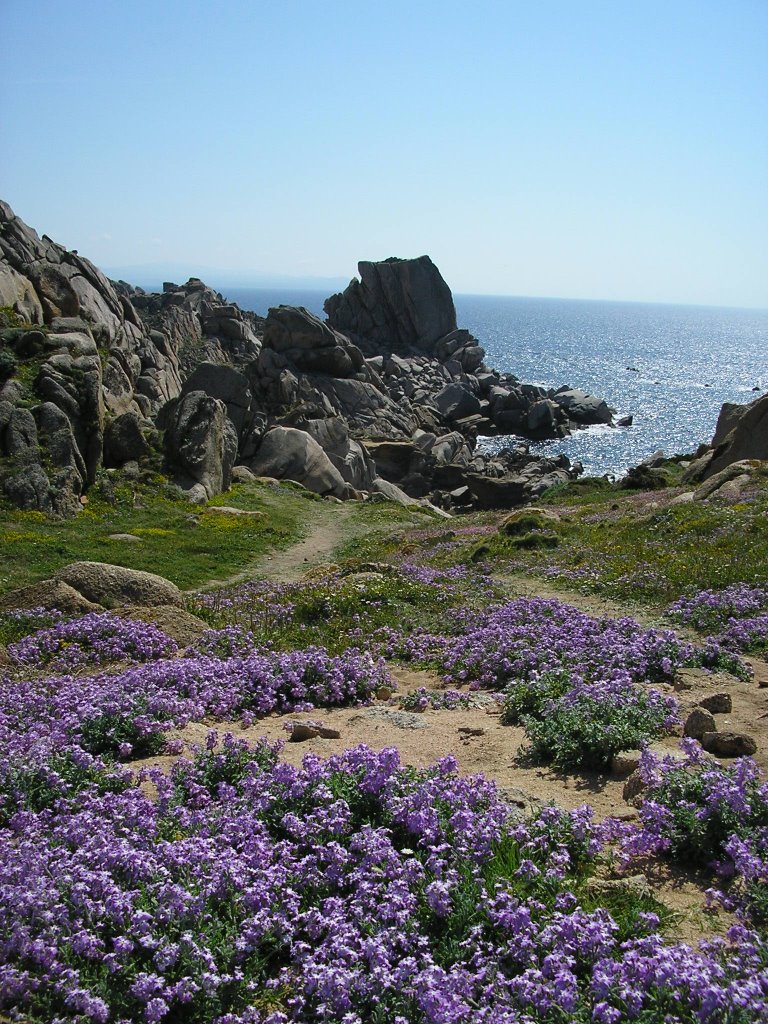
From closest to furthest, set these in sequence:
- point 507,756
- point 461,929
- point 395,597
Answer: point 461,929, point 507,756, point 395,597

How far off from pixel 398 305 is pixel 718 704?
464 feet

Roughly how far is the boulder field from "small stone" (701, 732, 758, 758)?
2826cm

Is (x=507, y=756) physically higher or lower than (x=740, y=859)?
lower

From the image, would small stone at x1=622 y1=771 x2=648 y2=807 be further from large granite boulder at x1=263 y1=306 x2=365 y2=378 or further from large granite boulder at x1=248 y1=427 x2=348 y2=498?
large granite boulder at x1=263 y1=306 x2=365 y2=378

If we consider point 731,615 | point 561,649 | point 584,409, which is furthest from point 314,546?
point 584,409

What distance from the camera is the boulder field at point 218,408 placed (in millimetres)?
34094

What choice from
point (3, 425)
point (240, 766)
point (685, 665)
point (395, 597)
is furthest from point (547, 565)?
point (3, 425)

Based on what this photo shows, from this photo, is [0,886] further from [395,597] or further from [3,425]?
[3,425]

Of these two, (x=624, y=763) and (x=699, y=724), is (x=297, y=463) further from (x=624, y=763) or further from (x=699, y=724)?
(x=624, y=763)

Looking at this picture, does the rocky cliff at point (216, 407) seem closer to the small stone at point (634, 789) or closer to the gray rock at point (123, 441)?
the gray rock at point (123, 441)

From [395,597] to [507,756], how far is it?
29.6ft

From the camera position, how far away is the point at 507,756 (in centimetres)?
934

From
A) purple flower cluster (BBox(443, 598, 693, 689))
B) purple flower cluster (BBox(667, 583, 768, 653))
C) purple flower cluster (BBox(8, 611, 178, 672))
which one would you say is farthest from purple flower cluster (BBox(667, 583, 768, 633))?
purple flower cluster (BBox(8, 611, 178, 672))

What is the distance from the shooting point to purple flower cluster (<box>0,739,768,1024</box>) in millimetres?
5012
